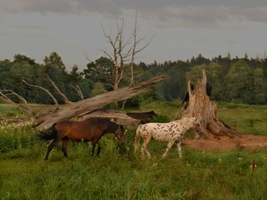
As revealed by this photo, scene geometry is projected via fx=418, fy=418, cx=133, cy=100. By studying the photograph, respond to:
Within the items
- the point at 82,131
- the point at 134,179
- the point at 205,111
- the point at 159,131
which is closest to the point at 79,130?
the point at 82,131

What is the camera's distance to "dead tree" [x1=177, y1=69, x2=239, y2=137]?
18.7 m

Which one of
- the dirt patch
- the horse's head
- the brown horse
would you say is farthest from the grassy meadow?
the dirt patch

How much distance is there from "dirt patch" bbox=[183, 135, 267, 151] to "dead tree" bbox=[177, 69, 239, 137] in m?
0.41

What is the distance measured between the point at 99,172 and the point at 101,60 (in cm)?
6446

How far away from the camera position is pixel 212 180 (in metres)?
9.17

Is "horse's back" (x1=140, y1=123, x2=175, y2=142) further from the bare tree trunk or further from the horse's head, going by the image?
the bare tree trunk

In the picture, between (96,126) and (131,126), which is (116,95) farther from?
(96,126)

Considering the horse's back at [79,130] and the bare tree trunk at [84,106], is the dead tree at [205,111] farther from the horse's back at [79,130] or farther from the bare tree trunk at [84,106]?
the horse's back at [79,130]

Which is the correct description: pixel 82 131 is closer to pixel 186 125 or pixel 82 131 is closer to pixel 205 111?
pixel 186 125

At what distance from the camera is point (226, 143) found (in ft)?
55.5

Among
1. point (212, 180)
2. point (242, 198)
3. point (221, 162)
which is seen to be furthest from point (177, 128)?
point (242, 198)

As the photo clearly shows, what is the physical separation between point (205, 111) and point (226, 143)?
8.10ft

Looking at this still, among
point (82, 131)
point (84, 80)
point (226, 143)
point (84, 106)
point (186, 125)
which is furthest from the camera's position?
point (84, 80)

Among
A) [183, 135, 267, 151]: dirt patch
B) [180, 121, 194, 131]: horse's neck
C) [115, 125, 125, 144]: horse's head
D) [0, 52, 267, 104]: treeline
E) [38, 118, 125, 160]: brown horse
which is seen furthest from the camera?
[0, 52, 267, 104]: treeline
